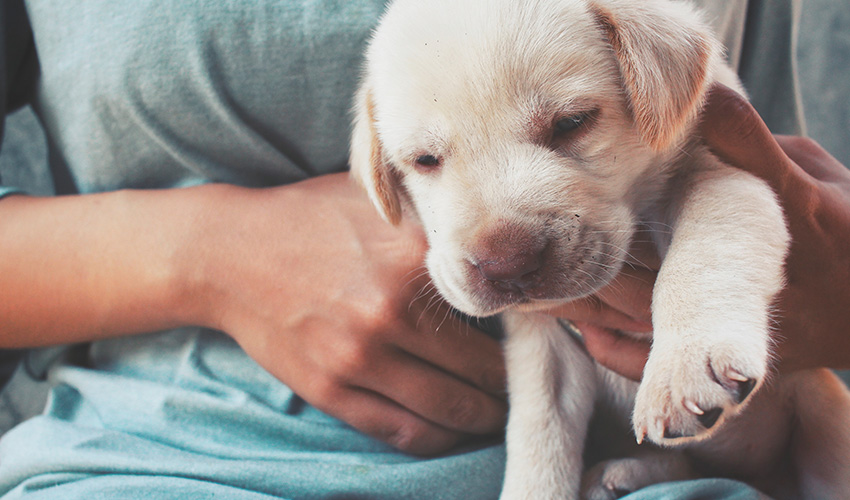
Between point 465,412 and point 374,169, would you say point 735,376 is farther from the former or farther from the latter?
point 374,169

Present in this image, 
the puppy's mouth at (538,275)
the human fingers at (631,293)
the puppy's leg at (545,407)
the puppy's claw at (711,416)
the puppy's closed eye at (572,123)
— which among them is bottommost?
the puppy's leg at (545,407)

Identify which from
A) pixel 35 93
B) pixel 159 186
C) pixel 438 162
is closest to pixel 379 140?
pixel 438 162

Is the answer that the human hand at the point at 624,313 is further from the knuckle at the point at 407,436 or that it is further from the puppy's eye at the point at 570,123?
the knuckle at the point at 407,436

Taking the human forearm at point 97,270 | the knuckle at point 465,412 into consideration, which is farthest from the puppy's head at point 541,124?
the human forearm at point 97,270

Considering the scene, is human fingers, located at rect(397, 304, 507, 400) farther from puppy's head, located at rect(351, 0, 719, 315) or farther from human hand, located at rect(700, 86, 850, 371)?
human hand, located at rect(700, 86, 850, 371)

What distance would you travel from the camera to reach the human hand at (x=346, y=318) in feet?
4.80

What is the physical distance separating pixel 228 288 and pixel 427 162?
602mm

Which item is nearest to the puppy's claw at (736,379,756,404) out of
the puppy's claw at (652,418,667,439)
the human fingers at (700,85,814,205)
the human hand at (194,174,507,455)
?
the puppy's claw at (652,418,667,439)

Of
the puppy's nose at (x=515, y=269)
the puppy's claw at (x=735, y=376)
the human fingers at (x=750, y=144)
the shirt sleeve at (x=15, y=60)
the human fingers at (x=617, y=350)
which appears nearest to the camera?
the puppy's claw at (x=735, y=376)

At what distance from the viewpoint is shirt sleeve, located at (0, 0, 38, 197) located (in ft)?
5.43

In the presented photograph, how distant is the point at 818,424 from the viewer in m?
1.50

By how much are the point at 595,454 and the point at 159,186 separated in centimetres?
155

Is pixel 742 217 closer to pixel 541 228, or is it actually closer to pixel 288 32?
pixel 541 228

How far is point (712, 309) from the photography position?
1.07 metres
